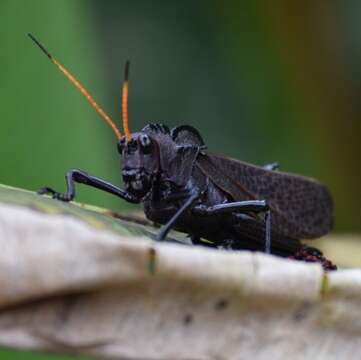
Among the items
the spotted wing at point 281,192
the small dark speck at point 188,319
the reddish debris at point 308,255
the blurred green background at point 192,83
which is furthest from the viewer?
the blurred green background at point 192,83

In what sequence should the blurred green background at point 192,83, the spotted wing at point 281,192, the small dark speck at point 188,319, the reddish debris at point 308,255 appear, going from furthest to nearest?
the blurred green background at point 192,83 → the spotted wing at point 281,192 → the reddish debris at point 308,255 → the small dark speck at point 188,319

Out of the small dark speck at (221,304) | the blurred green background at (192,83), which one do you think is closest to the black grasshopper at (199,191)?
the blurred green background at (192,83)

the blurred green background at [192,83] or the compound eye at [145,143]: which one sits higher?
the blurred green background at [192,83]

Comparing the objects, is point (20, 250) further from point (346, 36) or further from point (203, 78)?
point (203, 78)

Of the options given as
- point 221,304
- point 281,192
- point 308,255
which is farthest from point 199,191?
point 221,304

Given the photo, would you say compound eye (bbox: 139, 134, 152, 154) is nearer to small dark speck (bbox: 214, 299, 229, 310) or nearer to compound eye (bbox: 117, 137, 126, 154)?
compound eye (bbox: 117, 137, 126, 154)

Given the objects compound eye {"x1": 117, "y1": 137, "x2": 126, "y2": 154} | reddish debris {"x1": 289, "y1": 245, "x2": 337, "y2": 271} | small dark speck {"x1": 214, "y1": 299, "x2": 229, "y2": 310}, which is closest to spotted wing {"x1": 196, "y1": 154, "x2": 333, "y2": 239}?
reddish debris {"x1": 289, "y1": 245, "x2": 337, "y2": 271}

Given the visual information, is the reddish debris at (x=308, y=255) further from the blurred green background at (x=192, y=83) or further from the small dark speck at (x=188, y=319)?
the small dark speck at (x=188, y=319)

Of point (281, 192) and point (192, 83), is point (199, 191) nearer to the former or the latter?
point (281, 192)
